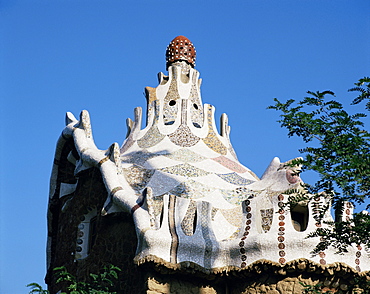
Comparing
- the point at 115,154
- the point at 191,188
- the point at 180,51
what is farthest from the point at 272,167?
the point at 180,51

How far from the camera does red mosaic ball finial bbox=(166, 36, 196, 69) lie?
13625 mm

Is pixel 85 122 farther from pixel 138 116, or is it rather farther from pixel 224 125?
pixel 224 125

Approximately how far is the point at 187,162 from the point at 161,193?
3.19ft

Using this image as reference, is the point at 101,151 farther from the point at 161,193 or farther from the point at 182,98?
the point at 182,98

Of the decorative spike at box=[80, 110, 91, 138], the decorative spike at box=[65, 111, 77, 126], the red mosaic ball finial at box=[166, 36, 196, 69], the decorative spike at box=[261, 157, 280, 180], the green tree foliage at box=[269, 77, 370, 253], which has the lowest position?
the green tree foliage at box=[269, 77, 370, 253]

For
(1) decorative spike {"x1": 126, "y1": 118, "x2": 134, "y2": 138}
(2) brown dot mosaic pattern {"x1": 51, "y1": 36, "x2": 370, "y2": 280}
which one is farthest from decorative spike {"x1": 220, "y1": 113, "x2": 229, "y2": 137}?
(1) decorative spike {"x1": 126, "y1": 118, "x2": 134, "y2": 138}

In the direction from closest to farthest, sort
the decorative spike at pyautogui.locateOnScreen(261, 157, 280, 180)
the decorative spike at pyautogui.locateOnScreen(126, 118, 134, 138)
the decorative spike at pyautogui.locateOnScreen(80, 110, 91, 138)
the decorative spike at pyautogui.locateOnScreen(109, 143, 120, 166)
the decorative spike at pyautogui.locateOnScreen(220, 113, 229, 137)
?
1. the decorative spike at pyautogui.locateOnScreen(109, 143, 120, 166)
2. the decorative spike at pyautogui.locateOnScreen(261, 157, 280, 180)
3. the decorative spike at pyautogui.locateOnScreen(80, 110, 91, 138)
4. the decorative spike at pyautogui.locateOnScreen(220, 113, 229, 137)
5. the decorative spike at pyautogui.locateOnScreen(126, 118, 134, 138)

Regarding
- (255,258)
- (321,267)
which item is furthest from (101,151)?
(321,267)

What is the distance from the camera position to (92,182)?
1104 centimetres

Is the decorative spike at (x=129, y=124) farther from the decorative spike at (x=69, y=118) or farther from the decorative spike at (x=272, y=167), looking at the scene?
the decorative spike at (x=272, y=167)

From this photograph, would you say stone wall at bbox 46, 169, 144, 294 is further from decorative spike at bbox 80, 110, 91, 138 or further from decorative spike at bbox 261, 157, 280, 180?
decorative spike at bbox 261, 157, 280, 180

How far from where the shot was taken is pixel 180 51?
1363 cm

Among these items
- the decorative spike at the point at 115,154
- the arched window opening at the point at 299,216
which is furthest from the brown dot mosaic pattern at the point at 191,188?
the arched window opening at the point at 299,216

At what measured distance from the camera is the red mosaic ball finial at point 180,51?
1362 cm
